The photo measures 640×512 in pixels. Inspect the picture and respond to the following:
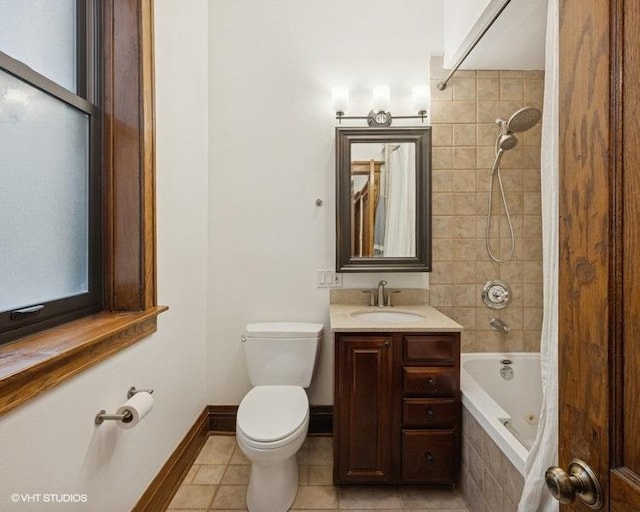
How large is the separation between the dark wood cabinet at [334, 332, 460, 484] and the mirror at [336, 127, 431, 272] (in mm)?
598

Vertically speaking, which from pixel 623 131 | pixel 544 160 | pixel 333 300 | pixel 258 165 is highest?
pixel 258 165

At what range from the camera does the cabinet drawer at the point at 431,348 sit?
1.67m

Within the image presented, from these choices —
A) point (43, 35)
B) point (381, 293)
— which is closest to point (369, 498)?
point (381, 293)

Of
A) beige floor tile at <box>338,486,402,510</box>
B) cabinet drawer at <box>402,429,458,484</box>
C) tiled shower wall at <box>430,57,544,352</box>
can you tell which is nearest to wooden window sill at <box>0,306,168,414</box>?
beige floor tile at <box>338,486,402,510</box>

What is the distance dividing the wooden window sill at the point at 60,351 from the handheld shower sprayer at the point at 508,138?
2050mm

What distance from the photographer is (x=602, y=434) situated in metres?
0.50

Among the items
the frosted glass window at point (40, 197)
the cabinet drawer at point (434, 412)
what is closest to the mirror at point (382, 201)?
the cabinet drawer at point (434, 412)

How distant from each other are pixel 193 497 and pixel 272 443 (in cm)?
62

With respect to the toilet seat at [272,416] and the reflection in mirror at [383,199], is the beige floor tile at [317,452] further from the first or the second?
the reflection in mirror at [383,199]

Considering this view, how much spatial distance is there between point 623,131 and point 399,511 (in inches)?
70.0

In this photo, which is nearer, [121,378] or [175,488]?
[121,378]

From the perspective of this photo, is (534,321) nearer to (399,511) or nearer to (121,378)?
(399,511)

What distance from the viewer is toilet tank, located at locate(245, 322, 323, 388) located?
2016 millimetres

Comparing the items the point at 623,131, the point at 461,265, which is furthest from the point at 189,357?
the point at 623,131
